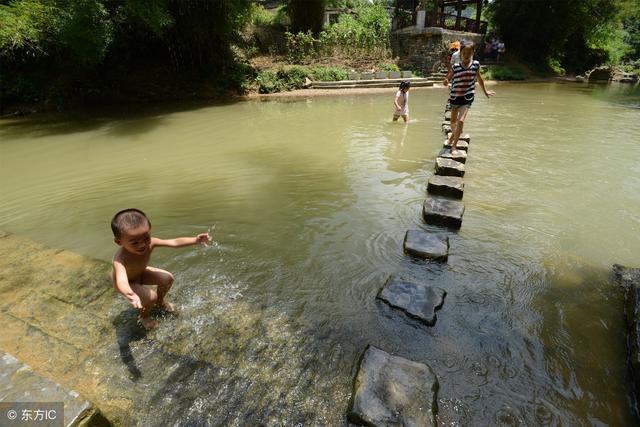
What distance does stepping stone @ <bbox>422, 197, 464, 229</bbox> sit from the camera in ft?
13.0

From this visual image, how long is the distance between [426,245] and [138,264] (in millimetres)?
2617

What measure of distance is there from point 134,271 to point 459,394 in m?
2.42

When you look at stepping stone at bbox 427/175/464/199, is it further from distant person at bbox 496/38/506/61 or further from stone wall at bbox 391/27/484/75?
distant person at bbox 496/38/506/61

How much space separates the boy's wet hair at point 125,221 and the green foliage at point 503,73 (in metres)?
23.4

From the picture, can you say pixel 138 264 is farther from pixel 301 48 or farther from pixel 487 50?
pixel 487 50

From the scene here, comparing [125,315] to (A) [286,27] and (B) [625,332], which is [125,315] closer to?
(B) [625,332]

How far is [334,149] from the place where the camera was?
7.16m

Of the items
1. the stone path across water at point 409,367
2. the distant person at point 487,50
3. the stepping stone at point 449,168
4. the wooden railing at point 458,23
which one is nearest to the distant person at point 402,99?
the stepping stone at point 449,168

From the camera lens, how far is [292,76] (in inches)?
648

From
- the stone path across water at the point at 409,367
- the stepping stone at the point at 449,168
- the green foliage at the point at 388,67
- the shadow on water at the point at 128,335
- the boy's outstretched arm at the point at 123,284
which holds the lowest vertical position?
the shadow on water at the point at 128,335

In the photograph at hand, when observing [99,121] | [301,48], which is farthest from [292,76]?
[99,121]

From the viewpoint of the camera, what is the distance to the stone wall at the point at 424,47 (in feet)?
66.4

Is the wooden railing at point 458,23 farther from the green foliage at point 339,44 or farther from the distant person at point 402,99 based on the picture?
the distant person at point 402,99

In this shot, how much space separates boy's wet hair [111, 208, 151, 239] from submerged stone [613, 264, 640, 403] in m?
3.31
